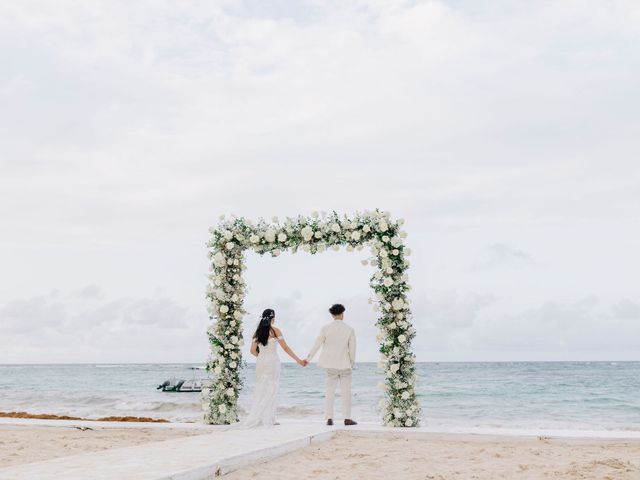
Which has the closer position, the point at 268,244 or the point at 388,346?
the point at 388,346

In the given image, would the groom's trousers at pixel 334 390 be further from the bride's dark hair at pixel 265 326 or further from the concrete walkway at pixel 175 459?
the concrete walkway at pixel 175 459

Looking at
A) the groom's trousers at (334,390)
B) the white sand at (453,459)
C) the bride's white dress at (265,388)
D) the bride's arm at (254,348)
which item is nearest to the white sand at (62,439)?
the bride's white dress at (265,388)

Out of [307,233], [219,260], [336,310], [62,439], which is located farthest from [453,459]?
[62,439]

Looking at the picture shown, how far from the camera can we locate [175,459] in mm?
7301

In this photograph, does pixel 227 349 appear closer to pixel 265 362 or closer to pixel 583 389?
pixel 265 362

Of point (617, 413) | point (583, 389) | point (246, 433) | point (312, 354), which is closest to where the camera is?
point (246, 433)

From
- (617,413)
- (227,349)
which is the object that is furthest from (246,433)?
(617,413)

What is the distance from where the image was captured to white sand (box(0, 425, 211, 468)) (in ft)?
29.5

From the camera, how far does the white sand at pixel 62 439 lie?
900 cm

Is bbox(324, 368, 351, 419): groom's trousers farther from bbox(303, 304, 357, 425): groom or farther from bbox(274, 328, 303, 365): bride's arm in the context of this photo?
bbox(274, 328, 303, 365): bride's arm

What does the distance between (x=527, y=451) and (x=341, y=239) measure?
183 inches

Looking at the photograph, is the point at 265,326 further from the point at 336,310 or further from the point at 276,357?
the point at 336,310

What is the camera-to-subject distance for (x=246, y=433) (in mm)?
10172

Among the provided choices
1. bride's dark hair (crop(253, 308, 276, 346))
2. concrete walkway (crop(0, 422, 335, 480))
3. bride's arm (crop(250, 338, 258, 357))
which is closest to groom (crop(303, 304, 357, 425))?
bride's dark hair (crop(253, 308, 276, 346))
